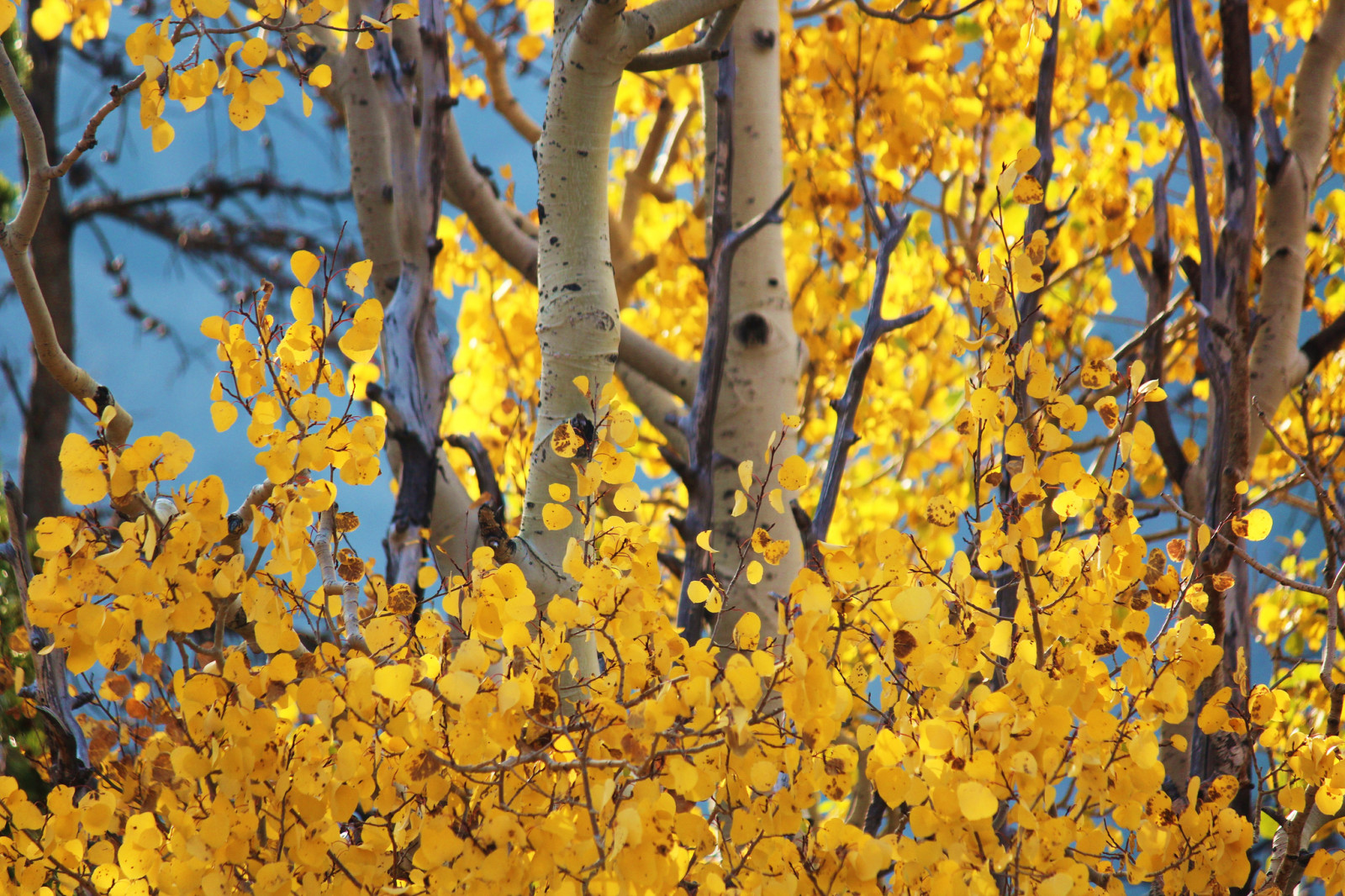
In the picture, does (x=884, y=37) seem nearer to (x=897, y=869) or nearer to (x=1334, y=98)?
(x=1334, y=98)

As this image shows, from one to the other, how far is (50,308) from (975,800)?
3.96 m

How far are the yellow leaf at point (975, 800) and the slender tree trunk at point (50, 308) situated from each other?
148 inches

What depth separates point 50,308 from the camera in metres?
3.63

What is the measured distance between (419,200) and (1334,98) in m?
2.09

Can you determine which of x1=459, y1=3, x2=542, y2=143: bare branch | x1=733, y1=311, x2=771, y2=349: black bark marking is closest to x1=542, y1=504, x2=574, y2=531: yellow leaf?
x1=733, y1=311, x2=771, y2=349: black bark marking

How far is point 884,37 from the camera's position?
2709 mm

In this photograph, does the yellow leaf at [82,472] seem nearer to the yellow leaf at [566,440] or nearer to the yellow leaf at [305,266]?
the yellow leaf at [305,266]

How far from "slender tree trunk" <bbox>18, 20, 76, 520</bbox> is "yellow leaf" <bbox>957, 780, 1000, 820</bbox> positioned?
3.76m

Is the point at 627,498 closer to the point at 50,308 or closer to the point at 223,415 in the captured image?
the point at 223,415

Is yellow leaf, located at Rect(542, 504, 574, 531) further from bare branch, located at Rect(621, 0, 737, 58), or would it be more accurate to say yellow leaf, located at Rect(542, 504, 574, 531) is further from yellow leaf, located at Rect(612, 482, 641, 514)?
bare branch, located at Rect(621, 0, 737, 58)

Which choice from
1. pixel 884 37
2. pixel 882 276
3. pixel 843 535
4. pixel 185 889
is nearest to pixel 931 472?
pixel 843 535

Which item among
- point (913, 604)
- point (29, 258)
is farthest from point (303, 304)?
point (913, 604)

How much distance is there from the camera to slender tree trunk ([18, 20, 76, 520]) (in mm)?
3776

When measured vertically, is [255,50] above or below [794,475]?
above
